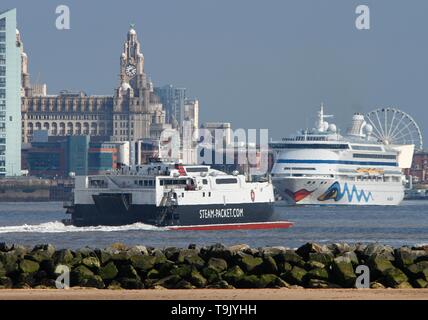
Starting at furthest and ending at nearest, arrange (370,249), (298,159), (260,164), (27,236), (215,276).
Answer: (260,164) → (298,159) → (27,236) → (370,249) → (215,276)

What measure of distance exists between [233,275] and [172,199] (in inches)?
1613

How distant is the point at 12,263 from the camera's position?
34.5 m

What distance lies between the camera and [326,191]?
12750cm

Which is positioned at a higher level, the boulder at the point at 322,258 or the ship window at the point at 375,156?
the ship window at the point at 375,156

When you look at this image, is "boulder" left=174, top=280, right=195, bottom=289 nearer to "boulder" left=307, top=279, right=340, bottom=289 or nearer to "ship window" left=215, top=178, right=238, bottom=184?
"boulder" left=307, top=279, right=340, bottom=289

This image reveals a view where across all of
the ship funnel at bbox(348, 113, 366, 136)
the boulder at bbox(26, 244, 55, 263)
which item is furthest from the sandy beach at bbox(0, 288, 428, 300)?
the ship funnel at bbox(348, 113, 366, 136)

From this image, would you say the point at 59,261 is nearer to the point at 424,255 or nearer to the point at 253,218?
the point at 424,255

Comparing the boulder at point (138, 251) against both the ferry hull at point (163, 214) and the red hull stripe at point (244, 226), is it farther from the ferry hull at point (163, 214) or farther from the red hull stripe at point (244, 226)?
the ferry hull at point (163, 214)

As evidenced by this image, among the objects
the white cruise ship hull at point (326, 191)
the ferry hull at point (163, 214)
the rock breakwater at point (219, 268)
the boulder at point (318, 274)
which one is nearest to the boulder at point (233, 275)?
the rock breakwater at point (219, 268)

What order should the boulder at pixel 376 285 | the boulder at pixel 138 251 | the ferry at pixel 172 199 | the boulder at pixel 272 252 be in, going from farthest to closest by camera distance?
the ferry at pixel 172 199
the boulder at pixel 138 251
the boulder at pixel 272 252
the boulder at pixel 376 285

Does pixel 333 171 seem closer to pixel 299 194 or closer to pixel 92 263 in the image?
pixel 299 194

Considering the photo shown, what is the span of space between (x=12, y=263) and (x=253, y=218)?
43924 millimetres

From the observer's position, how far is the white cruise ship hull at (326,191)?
127 metres
